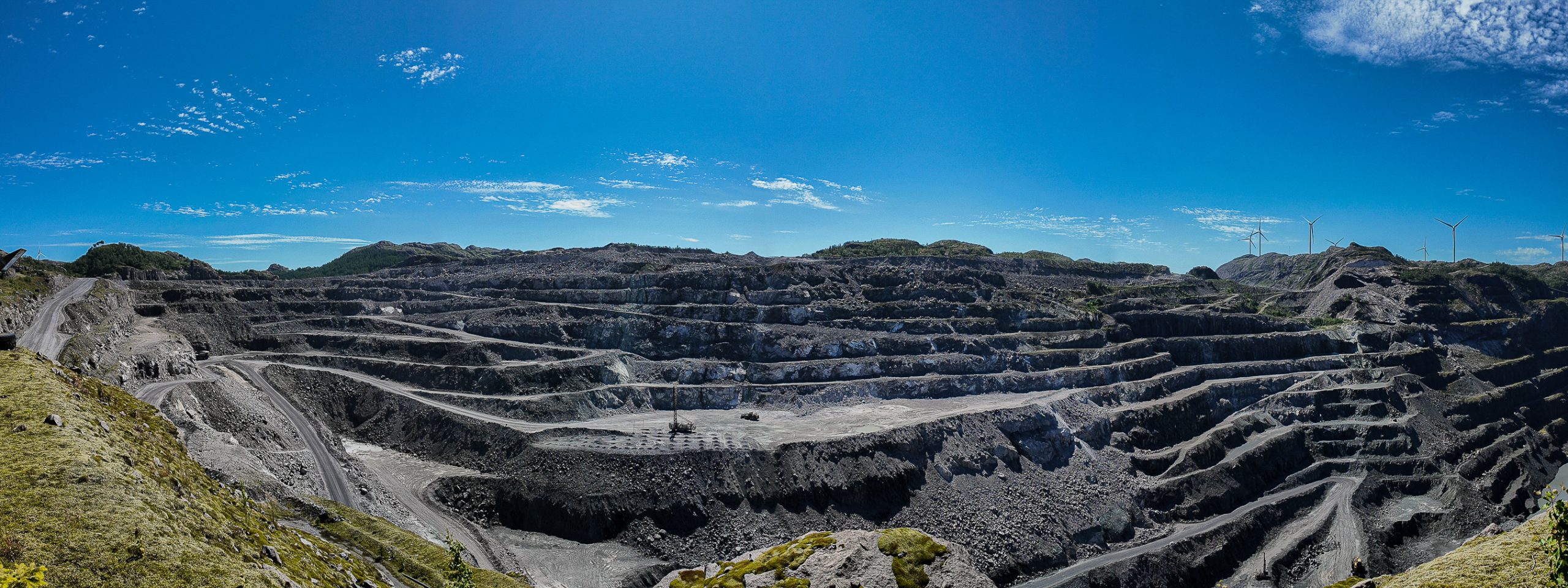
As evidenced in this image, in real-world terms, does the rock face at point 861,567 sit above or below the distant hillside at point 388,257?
below

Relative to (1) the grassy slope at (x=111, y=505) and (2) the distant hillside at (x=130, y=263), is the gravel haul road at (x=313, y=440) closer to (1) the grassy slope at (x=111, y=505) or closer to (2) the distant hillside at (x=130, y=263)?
(1) the grassy slope at (x=111, y=505)

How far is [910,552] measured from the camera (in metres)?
25.1

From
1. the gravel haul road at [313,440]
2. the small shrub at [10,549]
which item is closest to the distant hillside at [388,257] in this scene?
the gravel haul road at [313,440]

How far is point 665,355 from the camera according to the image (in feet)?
292

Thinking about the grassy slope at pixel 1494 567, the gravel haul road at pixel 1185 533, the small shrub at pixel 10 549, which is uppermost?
the small shrub at pixel 10 549

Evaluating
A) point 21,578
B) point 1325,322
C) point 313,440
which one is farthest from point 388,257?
point 1325,322

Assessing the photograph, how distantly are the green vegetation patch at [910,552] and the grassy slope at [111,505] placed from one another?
17400 millimetres

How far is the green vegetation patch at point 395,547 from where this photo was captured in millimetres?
34125

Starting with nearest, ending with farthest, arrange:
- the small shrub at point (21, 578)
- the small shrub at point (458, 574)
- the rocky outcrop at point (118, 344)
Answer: the small shrub at point (21, 578), the small shrub at point (458, 574), the rocky outcrop at point (118, 344)

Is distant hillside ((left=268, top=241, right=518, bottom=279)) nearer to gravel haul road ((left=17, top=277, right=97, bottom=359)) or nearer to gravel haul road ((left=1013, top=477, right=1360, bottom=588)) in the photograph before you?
gravel haul road ((left=17, top=277, right=97, bottom=359))

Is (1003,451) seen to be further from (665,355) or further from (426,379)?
(426,379)

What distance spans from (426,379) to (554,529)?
98.1 feet

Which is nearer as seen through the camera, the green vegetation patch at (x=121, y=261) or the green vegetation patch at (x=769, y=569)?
the green vegetation patch at (x=769, y=569)

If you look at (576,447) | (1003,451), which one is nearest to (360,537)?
(576,447)
